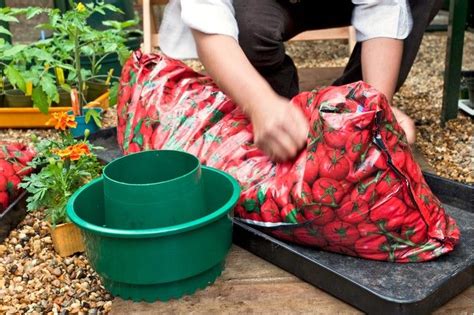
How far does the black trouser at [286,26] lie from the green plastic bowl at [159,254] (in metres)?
0.54

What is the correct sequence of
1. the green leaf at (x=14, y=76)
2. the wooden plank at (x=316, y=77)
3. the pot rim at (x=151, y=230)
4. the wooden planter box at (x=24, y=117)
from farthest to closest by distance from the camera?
1. the wooden plank at (x=316, y=77)
2. the wooden planter box at (x=24, y=117)
3. the green leaf at (x=14, y=76)
4. the pot rim at (x=151, y=230)

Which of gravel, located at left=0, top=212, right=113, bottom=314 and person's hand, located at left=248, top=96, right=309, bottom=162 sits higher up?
person's hand, located at left=248, top=96, right=309, bottom=162

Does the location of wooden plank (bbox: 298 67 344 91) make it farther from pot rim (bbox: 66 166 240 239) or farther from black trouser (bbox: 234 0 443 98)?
pot rim (bbox: 66 166 240 239)

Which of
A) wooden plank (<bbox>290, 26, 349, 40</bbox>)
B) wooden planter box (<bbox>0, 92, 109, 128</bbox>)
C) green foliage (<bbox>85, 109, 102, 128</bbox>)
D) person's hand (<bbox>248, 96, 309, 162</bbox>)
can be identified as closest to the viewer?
person's hand (<bbox>248, 96, 309, 162</bbox>)

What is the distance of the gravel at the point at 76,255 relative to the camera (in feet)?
4.00

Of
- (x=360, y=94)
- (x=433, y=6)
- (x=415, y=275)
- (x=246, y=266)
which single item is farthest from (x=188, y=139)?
(x=433, y=6)

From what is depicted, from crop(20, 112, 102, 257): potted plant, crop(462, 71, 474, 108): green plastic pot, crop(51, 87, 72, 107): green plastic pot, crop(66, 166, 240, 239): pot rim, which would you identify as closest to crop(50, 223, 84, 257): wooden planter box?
crop(20, 112, 102, 257): potted plant

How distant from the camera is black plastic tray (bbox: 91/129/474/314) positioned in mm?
1026

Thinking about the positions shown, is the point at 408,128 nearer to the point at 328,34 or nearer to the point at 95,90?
the point at 95,90

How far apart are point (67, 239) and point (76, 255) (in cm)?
4

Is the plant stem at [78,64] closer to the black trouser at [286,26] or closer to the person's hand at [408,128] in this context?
the black trouser at [286,26]

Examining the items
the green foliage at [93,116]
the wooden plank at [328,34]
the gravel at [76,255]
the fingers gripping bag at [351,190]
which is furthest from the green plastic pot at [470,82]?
the green foliage at [93,116]

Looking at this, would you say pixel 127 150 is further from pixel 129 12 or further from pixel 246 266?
pixel 129 12

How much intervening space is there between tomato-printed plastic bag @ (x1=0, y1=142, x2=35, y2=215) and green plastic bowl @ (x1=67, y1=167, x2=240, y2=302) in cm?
42
